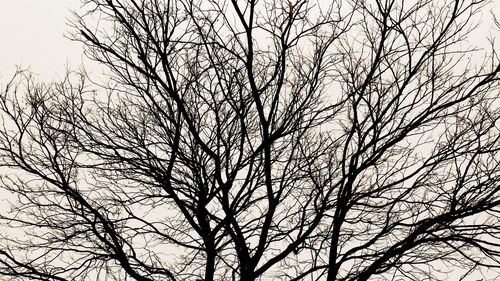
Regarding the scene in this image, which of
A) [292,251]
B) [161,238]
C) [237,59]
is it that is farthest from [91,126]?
[292,251]

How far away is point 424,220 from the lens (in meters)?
6.09

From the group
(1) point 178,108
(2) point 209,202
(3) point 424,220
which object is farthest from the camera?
(2) point 209,202

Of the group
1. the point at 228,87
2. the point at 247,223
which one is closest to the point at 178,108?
the point at 228,87

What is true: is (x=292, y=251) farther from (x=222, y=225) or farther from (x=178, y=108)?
(x=178, y=108)

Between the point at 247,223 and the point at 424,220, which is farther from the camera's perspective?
the point at 247,223

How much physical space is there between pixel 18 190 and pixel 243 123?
277cm

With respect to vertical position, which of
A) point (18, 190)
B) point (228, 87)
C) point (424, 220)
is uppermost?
point (228, 87)

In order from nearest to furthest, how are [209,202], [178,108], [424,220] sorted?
[424,220] < [178,108] < [209,202]

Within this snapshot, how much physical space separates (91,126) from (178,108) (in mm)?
1404

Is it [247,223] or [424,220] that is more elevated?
[247,223]

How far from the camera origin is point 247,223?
23.4 feet

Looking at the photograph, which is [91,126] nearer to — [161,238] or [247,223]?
[161,238]

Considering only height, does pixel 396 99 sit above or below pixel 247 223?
above

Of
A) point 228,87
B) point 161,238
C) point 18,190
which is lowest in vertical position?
Result: point 161,238
